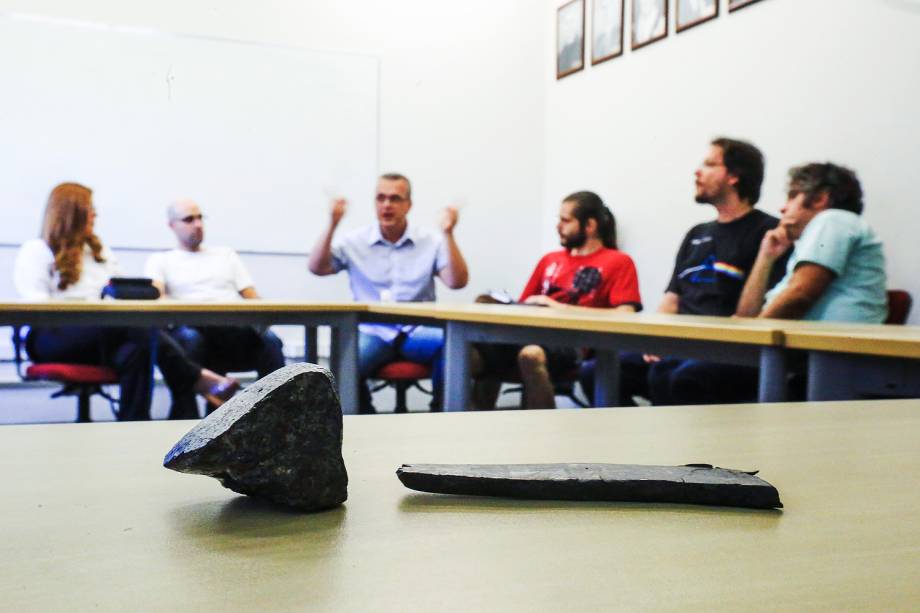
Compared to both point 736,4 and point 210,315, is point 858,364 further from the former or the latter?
point 736,4

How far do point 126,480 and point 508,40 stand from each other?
582cm

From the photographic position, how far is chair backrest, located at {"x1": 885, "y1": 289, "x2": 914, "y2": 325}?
116 inches

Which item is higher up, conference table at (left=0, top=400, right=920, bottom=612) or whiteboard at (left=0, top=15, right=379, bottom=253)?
whiteboard at (left=0, top=15, right=379, bottom=253)

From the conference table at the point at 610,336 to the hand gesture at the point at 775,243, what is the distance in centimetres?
65

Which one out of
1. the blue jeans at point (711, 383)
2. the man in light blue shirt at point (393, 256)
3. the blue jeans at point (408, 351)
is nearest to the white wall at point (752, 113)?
the blue jeans at point (711, 383)

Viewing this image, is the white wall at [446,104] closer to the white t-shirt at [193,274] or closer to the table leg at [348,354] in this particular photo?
the white t-shirt at [193,274]

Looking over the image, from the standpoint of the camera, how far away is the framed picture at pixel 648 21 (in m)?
4.56

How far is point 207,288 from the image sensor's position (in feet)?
13.4

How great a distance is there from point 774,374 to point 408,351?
2.00m

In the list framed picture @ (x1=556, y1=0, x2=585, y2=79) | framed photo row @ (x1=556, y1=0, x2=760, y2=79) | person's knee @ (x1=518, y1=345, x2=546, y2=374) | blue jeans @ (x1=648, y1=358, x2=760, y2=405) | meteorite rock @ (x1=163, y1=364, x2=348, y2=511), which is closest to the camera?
meteorite rock @ (x1=163, y1=364, x2=348, y2=511)

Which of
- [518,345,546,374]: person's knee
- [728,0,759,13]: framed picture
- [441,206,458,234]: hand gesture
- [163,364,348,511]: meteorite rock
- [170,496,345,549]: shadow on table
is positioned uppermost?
[728,0,759,13]: framed picture

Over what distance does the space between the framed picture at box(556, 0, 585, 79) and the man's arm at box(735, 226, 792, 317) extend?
2902mm

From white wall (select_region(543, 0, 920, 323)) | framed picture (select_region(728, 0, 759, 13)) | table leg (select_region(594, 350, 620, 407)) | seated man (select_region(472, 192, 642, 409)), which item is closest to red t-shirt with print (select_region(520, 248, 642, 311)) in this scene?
seated man (select_region(472, 192, 642, 409))

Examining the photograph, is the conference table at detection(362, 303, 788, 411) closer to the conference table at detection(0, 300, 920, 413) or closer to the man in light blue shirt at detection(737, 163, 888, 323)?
the conference table at detection(0, 300, 920, 413)
